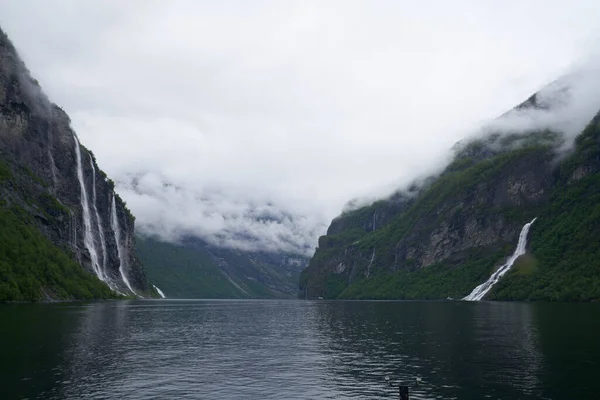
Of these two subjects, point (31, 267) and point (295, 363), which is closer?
point (295, 363)

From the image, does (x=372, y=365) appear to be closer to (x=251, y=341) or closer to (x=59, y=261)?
(x=251, y=341)

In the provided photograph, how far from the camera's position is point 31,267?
16075 cm

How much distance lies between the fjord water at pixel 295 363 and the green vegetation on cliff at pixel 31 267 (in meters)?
72.6

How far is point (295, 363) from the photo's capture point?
54.6 m

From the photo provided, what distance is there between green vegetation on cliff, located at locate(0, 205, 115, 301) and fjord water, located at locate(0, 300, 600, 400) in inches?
2860

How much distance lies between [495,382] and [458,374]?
4253 millimetres

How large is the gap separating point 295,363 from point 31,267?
13470 centimetres

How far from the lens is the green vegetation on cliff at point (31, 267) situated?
149m

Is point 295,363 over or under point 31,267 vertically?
under

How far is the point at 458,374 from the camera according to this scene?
46625 millimetres

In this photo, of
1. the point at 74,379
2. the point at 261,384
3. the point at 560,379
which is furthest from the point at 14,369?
the point at 560,379

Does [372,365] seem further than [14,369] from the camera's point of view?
Yes

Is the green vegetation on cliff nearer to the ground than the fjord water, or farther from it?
farther from it

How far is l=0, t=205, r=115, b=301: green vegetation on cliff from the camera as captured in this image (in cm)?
14912
